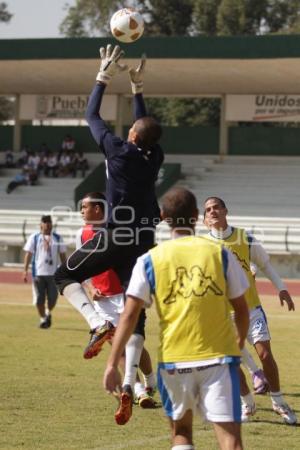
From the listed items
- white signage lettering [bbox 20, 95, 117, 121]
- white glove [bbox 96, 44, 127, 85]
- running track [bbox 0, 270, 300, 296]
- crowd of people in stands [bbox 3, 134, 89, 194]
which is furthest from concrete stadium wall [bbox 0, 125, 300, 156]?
white glove [bbox 96, 44, 127, 85]

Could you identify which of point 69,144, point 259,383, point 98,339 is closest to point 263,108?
point 69,144

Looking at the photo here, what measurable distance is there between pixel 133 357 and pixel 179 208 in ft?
10.2

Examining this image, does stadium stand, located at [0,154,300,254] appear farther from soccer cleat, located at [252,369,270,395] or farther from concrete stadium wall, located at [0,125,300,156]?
soccer cleat, located at [252,369,270,395]

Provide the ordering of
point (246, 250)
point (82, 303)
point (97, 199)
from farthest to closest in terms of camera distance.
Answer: point (97, 199), point (246, 250), point (82, 303)

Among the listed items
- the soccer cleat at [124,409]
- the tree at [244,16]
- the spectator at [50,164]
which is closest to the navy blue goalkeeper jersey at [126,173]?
the soccer cleat at [124,409]

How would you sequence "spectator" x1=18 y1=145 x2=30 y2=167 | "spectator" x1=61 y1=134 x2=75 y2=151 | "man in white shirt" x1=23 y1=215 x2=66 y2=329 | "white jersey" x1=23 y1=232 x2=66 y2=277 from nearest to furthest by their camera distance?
"man in white shirt" x1=23 y1=215 x2=66 y2=329 → "white jersey" x1=23 y1=232 x2=66 y2=277 → "spectator" x1=61 y1=134 x2=75 y2=151 → "spectator" x1=18 y1=145 x2=30 y2=167

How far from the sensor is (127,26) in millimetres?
10773

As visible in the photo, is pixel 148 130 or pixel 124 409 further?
pixel 148 130

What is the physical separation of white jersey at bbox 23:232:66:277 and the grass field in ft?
7.60

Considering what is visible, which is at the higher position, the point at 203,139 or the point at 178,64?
the point at 178,64

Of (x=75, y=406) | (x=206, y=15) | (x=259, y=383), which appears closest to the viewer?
(x=75, y=406)

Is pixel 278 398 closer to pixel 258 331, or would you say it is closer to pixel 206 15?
pixel 258 331

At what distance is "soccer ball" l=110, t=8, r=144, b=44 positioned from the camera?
35.3 ft

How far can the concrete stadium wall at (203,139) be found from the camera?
43438 mm
